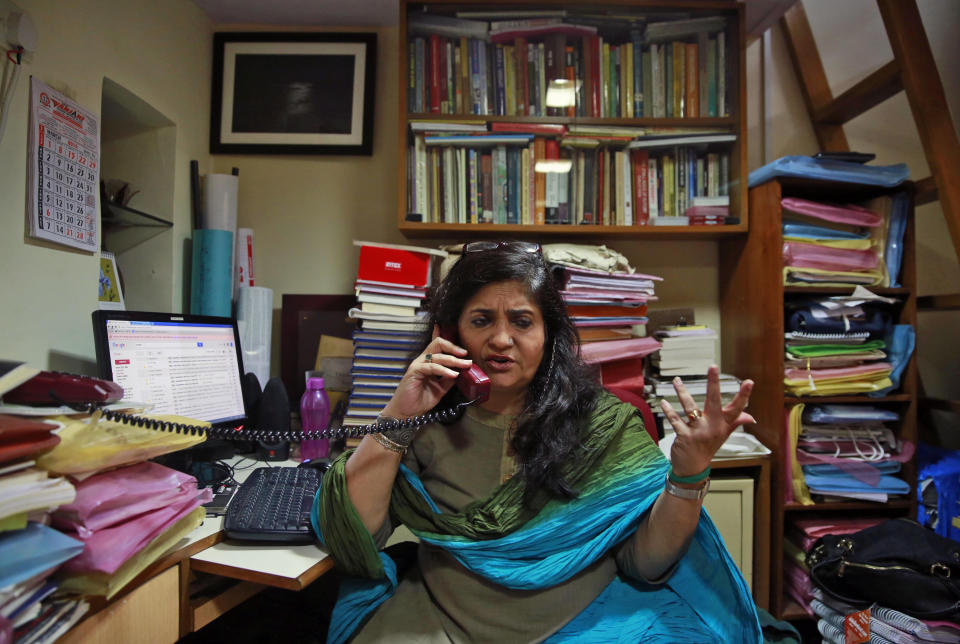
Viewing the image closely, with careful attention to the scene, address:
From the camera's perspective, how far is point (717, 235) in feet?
6.69

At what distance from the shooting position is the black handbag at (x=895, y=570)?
→ 141cm

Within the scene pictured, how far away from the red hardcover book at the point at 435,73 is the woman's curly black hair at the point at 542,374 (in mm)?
924

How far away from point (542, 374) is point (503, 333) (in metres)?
0.18

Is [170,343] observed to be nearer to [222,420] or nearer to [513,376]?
[222,420]

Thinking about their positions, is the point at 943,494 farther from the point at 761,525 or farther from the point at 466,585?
the point at 466,585

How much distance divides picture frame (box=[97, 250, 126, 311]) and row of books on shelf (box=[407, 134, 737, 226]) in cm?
103

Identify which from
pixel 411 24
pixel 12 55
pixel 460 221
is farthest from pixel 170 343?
pixel 411 24

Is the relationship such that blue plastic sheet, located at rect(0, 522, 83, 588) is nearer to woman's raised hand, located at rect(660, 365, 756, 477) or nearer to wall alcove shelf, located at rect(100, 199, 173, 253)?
woman's raised hand, located at rect(660, 365, 756, 477)

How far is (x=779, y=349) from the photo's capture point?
1.81m

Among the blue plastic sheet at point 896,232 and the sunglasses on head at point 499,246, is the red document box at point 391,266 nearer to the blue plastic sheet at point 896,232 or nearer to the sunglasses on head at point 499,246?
the sunglasses on head at point 499,246

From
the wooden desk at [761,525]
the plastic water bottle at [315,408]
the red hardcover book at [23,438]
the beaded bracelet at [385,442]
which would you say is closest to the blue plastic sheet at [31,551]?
the red hardcover book at [23,438]

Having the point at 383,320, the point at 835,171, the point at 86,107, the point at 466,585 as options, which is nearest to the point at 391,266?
the point at 383,320

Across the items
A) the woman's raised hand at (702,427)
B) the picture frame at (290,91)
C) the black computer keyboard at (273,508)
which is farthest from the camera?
the picture frame at (290,91)

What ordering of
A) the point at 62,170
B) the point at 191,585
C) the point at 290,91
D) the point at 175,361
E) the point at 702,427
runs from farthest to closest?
1. the point at 290,91
2. the point at 175,361
3. the point at 62,170
4. the point at 191,585
5. the point at 702,427
